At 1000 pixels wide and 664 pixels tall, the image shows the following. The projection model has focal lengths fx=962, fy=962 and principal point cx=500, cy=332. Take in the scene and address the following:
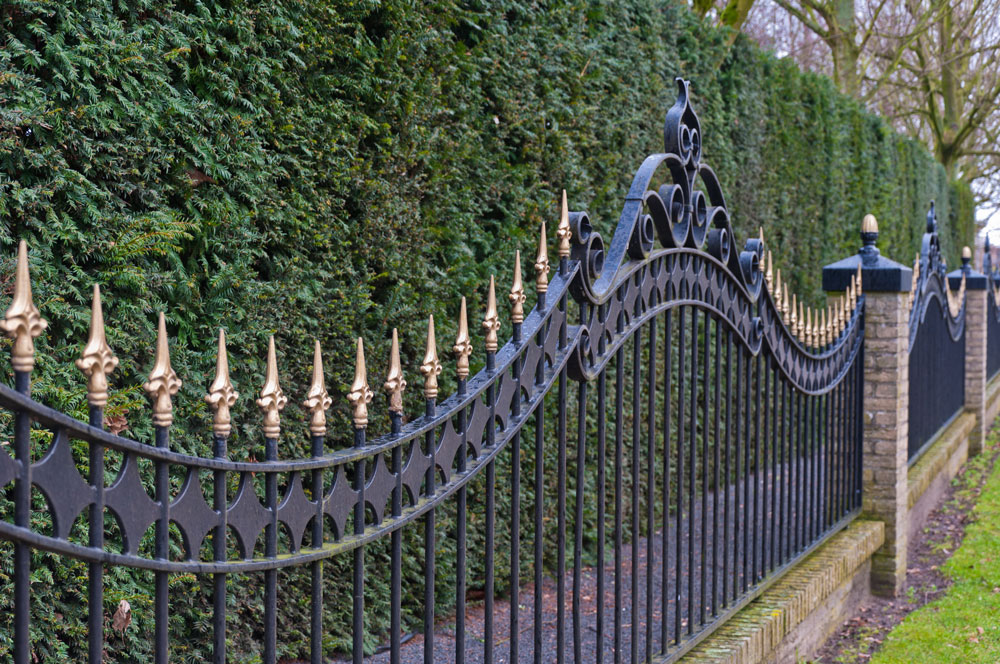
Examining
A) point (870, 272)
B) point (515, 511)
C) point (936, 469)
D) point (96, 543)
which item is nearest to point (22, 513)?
point (96, 543)

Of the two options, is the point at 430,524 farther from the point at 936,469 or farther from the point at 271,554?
the point at 936,469

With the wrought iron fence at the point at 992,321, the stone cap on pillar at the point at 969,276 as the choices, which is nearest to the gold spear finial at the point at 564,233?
the stone cap on pillar at the point at 969,276

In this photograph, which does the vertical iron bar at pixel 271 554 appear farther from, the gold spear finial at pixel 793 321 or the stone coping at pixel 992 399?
the stone coping at pixel 992 399

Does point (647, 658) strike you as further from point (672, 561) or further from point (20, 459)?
point (672, 561)

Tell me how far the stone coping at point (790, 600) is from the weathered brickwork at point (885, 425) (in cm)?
13

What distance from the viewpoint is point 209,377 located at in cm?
301

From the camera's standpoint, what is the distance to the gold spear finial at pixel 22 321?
1.21 m

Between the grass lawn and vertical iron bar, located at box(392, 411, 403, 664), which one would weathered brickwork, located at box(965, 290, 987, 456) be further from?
vertical iron bar, located at box(392, 411, 403, 664)

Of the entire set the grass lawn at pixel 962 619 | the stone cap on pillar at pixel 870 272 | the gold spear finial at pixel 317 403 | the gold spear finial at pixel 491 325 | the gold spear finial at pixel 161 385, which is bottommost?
the grass lawn at pixel 962 619

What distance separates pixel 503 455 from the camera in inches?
177

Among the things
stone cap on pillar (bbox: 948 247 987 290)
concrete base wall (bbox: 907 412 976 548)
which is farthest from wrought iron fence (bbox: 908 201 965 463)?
stone cap on pillar (bbox: 948 247 987 290)

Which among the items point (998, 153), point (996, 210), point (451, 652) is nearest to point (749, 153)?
point (451, 652)

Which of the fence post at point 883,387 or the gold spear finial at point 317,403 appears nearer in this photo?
the gold spear finial at point 317,403

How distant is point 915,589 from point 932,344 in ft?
8.51
